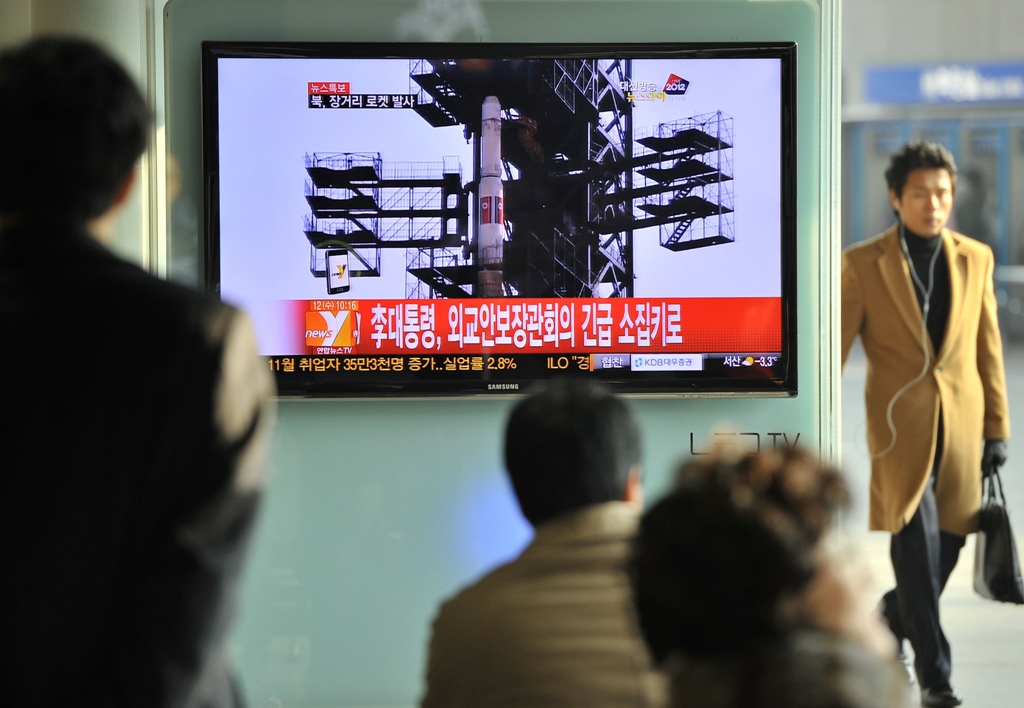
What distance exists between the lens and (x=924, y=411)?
341 centimetres

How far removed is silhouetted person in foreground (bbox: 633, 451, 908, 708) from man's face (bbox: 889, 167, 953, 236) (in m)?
2.74

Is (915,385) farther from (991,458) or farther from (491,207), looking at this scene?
(491,207)

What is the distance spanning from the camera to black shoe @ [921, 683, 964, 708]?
339 cm

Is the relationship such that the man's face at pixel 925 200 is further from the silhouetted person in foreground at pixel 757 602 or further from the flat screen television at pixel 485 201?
the silhouetted person in foreground at pixel 757 602

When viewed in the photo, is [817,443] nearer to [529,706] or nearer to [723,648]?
[529,706]

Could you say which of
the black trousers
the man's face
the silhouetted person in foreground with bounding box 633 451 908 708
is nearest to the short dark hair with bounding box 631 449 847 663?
the silhouetted person in foreground with bounding box 633 451 908 708

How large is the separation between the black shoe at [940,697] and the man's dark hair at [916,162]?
1.55 metres

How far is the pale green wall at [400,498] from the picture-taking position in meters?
3.27

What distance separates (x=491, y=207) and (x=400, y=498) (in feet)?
2.94

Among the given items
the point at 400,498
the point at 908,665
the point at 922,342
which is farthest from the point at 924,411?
the point at 400,498

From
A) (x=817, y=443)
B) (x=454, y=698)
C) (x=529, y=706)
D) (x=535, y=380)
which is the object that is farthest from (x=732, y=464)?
(x=817, y=443)

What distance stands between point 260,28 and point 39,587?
2.33m

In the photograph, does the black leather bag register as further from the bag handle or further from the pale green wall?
the pale green wall

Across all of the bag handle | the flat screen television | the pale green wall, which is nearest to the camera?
the flat screen television
